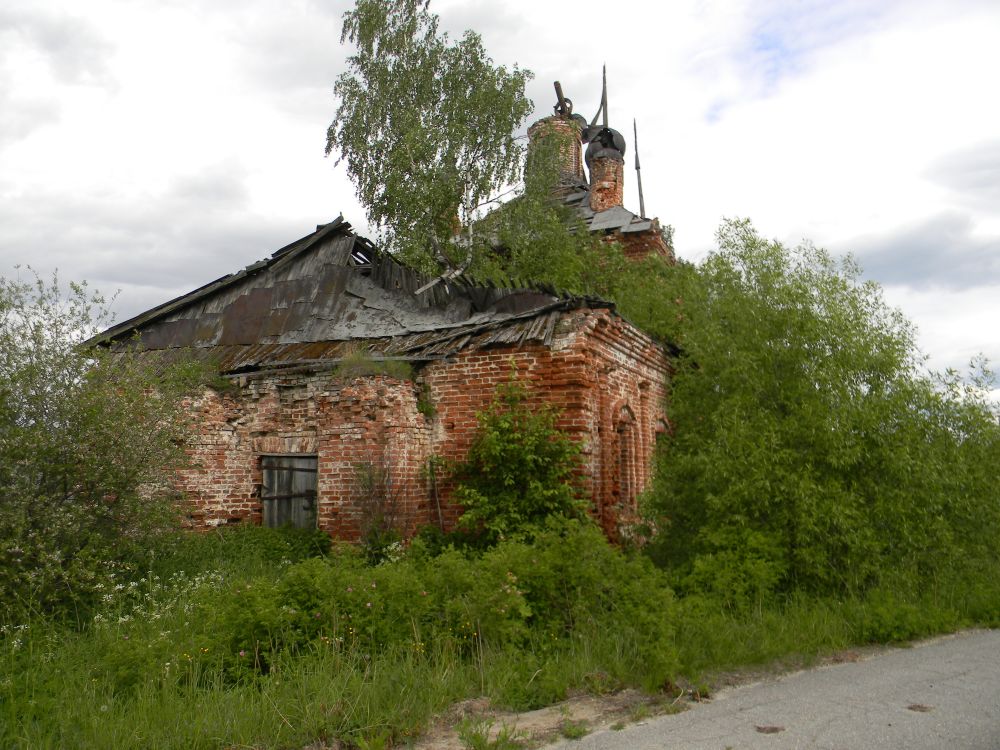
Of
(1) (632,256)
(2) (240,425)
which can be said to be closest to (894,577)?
(2) (240,425)

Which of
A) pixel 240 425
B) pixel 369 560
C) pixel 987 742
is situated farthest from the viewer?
pixel 240 425

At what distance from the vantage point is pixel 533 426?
8.62m

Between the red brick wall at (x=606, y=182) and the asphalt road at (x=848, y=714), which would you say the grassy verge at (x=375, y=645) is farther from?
the red brick wall at (x=606, y=182)

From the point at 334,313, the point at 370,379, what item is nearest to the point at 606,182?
the point at 334,313

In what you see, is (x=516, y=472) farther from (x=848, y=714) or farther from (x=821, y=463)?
(x=848, y=714)

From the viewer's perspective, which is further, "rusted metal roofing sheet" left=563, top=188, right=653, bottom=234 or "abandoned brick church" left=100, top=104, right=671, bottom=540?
"rusted metal roofing sheet" left=563, top=188, right=653, bottom=234

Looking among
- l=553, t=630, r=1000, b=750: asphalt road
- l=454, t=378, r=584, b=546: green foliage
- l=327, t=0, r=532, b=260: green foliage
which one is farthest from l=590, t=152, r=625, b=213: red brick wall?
l=553, t=630, r=1000, b=750: asphalt road

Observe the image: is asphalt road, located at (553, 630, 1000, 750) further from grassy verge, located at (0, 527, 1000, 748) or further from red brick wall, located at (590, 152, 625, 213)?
red brick wall, located at (590, 152, 625, 213)

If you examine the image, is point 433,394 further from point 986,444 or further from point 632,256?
point 632,256

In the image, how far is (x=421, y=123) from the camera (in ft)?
51.0

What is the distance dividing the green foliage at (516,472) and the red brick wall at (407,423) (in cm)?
35

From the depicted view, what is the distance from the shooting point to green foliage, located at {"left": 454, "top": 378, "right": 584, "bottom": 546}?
27.4 feet

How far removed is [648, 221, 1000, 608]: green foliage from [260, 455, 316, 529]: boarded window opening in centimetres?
463

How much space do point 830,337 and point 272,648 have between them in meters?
6.21
